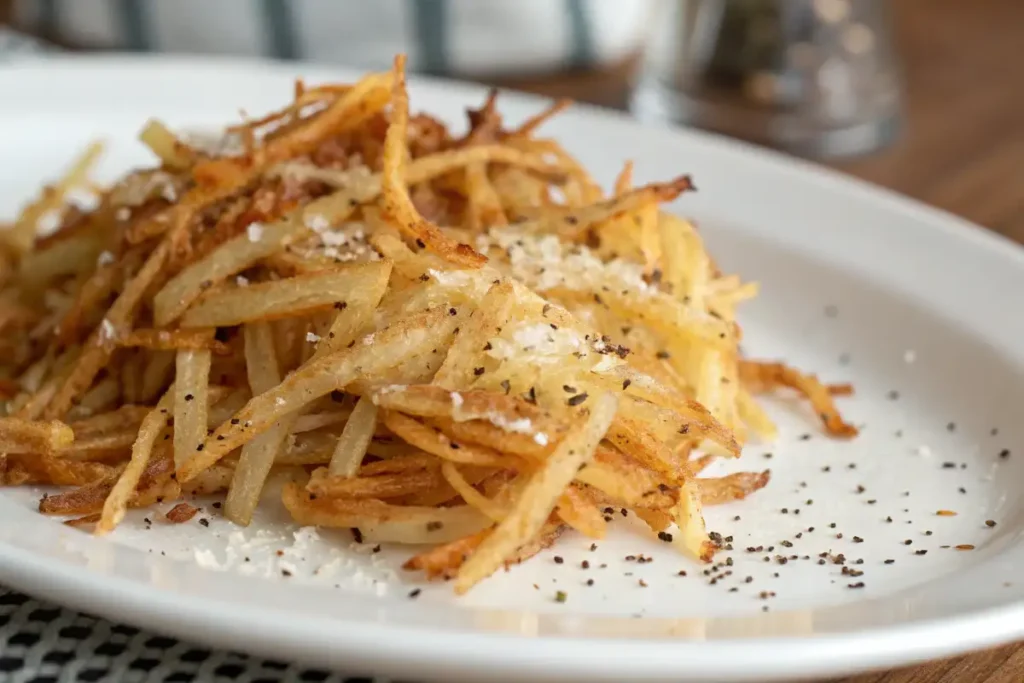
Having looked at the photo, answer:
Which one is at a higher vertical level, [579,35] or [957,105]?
[579,35]

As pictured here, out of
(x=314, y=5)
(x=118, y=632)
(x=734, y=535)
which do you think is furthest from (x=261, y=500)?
(x=314, y=5)

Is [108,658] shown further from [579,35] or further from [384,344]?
[579,35]

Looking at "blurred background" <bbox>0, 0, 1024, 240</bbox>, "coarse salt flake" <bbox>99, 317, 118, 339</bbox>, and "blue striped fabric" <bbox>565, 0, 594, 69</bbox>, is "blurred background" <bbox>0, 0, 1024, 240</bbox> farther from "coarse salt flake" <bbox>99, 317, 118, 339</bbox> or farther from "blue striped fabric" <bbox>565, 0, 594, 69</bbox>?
"coarse salt flake" <bbox>99, 317, 118, 339</bbox>

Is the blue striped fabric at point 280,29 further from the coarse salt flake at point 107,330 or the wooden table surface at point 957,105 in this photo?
the coarse salt flake at point 107,330

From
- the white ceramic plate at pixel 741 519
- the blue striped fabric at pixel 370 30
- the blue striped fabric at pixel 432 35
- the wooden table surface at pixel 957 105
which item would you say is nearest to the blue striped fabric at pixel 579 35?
the blue striped fabric at pixel 370 30

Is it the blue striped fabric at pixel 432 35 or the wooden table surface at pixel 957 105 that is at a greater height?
the blue striped fabric at pixel 432 35

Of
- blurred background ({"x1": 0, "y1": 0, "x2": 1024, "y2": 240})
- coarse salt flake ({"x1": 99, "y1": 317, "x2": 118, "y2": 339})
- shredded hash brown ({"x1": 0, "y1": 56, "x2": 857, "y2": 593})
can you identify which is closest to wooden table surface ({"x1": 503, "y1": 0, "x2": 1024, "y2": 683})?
blurred background ({"x1": 0, "y1": 0, "x2": 1024, "y2": 240})

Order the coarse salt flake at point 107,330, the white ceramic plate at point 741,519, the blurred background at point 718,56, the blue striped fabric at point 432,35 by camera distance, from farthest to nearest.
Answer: the blue striped fabric at point 432,35, the blurred background at point 718,56, the coarse salt flake at point 107,330, the white ceramic plate at point 741,519

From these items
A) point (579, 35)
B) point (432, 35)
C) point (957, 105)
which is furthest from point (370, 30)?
point (957, 105)
